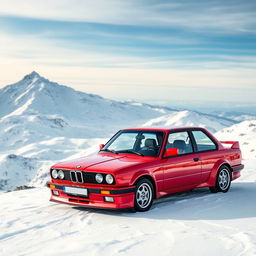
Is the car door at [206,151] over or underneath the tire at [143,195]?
over

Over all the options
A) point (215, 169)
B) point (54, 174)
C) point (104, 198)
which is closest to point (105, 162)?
point (104, 198)

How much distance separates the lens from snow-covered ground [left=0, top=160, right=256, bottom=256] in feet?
17.5

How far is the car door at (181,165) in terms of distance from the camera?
8.07 meters

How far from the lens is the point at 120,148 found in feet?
28.3

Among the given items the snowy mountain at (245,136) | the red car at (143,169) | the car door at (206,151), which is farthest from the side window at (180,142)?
the snowy mountain at (245,136)

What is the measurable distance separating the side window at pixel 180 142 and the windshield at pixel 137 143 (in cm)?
22

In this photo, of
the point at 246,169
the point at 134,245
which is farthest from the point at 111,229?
the point at 246,169

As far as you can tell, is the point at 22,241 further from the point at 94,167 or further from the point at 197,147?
the point at 197,147

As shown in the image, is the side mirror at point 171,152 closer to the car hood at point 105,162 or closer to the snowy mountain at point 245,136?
the car hood at point 105,162

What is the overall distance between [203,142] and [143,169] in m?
2.21

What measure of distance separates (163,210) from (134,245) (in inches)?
88.1

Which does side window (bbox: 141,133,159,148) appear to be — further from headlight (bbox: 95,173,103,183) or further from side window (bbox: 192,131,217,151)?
headlight (bbox: 95,173,103,183)

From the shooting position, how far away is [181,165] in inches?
328

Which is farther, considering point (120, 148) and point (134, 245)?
point (120, 148)
